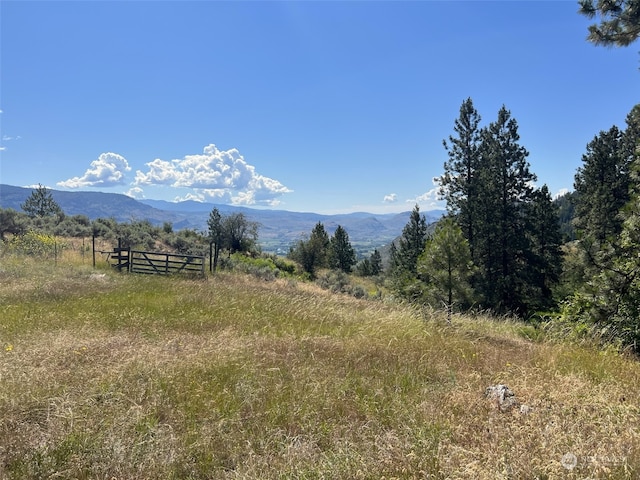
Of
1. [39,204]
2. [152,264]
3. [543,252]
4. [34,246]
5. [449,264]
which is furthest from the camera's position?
[39,204]

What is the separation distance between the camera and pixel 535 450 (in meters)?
2.79

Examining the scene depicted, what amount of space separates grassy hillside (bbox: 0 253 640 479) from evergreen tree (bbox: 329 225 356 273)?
39694 millimetres

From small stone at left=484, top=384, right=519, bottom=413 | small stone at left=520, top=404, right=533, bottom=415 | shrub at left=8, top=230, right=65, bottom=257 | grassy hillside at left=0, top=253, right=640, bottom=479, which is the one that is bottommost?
grassy hillside at left=0, top=253, right=640, bottom=479

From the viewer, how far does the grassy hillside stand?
280 cm

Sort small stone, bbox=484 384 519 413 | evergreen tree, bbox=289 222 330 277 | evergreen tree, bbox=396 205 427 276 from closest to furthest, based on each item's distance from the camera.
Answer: small stone, bbox=484 384 519 413, evergreen tree, bbox=396 205 427 276, evergreen tree, bbox=289 222 330 277

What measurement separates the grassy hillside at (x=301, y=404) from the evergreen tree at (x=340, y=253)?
39.7m

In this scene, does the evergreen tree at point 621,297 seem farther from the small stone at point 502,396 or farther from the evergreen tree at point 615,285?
the small stone at point 502,396

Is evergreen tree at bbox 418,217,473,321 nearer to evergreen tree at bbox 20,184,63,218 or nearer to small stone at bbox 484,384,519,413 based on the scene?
small stone at bbox 484,384,519,413

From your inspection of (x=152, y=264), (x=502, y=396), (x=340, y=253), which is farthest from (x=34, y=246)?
(x=340, y=253)

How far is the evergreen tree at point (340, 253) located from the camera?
4667 cm

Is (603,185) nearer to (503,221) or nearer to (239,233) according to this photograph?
(503,221)

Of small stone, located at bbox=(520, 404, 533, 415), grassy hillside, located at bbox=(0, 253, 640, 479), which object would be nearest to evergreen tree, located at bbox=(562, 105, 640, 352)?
grassy hillside, located at bbox=(0, 253, 640, 479)

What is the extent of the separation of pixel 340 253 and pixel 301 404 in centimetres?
4375

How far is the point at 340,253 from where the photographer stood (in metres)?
47.5
